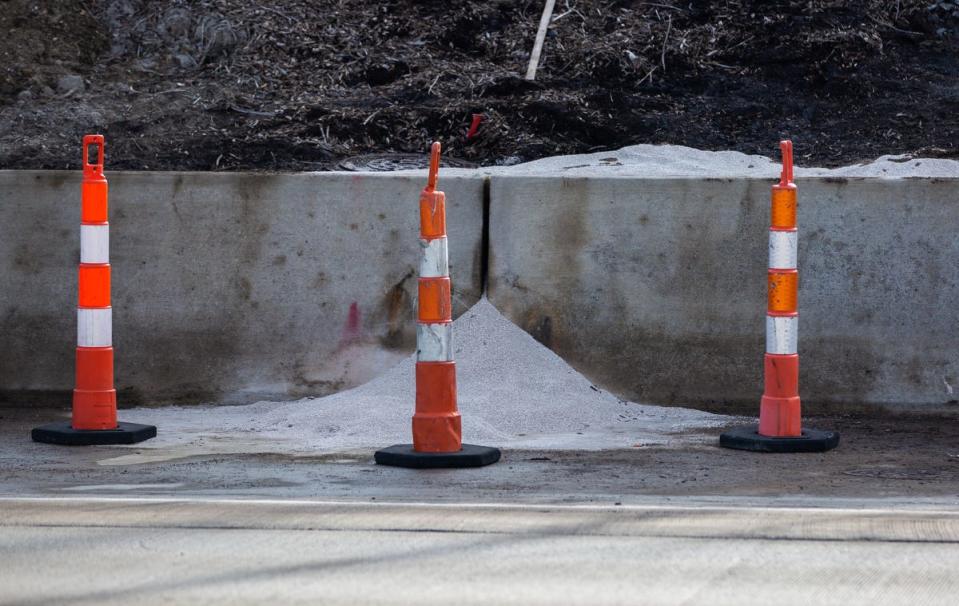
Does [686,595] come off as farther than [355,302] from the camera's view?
No

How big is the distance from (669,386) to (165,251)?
3.15m

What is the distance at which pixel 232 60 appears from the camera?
13078mm

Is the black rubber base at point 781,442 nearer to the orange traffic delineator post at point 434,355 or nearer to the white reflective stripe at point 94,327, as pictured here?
the orange traffic delineator post at point 434,355

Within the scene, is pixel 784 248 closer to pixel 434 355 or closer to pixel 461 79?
pixel 434 355

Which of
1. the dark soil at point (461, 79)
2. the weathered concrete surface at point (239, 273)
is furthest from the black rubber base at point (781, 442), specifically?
the dark soil at point (461, 79)

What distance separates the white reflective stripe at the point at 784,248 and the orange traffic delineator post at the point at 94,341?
3434 mm

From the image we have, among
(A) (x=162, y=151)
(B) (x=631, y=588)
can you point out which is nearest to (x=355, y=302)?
(A) (x=162, y=151)

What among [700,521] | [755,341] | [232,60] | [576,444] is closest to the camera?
[700,521]

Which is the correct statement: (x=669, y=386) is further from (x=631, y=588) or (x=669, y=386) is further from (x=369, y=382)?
(x=631, y=588)

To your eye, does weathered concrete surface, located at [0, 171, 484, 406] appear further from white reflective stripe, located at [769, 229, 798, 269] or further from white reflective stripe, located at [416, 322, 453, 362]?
white reflective stripe, located at [769, 229, 798, 269]

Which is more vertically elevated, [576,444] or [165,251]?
[165,251]

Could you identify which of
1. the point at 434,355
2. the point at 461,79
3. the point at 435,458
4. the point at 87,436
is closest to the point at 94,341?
the point at 87,436

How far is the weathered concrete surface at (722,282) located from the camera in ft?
29.0

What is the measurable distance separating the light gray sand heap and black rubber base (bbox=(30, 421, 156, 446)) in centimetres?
8
